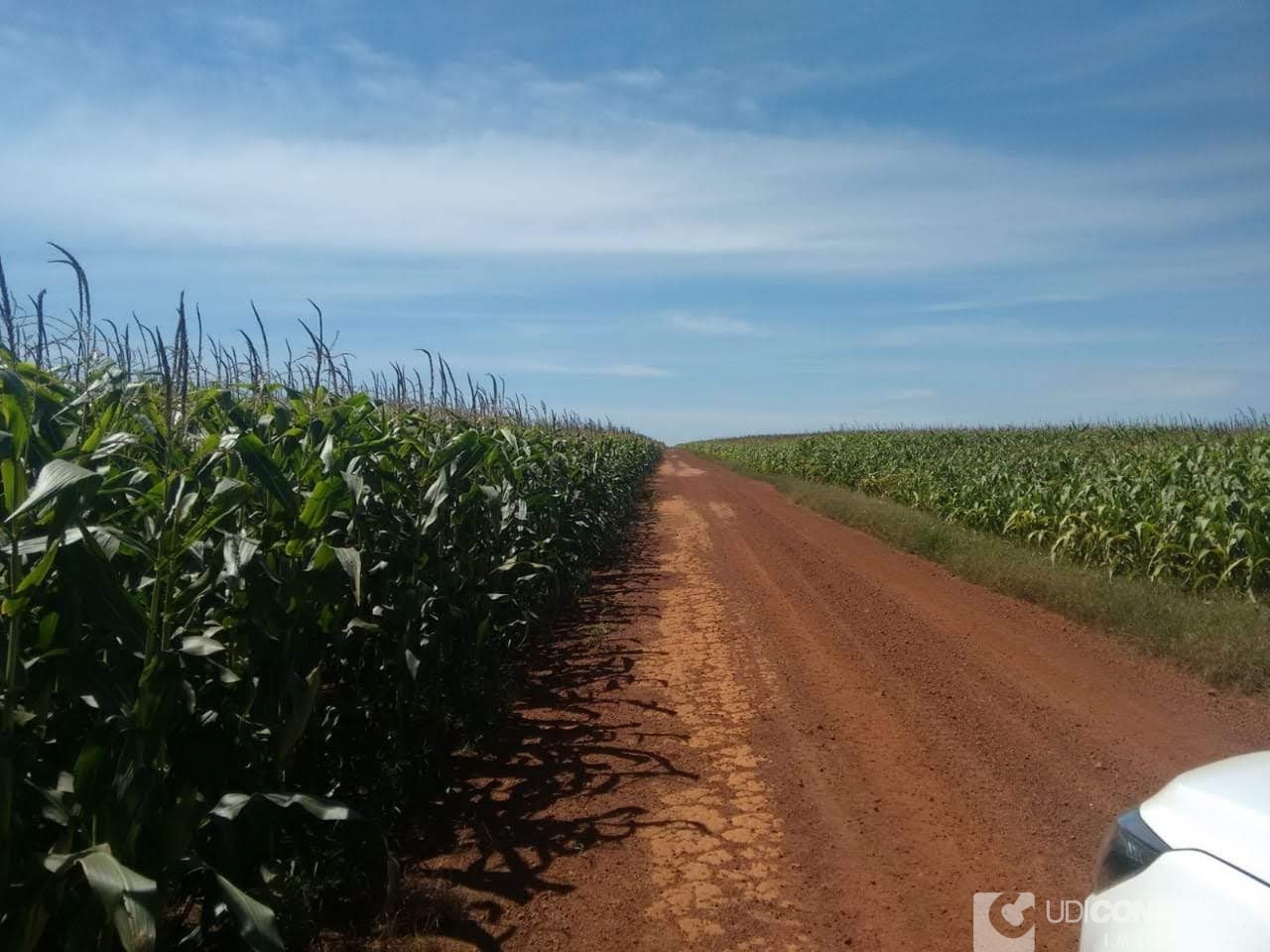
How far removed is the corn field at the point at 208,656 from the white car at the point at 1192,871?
2287mm

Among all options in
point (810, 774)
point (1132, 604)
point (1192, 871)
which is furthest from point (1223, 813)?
point (1132, 604)

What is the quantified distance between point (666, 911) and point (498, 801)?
152cm

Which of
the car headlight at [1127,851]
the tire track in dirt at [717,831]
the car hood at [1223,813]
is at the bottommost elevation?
the tire track in dirt at [717,831]

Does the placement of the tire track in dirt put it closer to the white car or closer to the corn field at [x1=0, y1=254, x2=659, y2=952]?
the corn field at [x1=0, y1=254, x2=659, y2=952]

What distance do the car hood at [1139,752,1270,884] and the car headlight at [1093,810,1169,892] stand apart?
24 millimetres

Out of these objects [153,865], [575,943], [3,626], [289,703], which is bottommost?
[575,943]

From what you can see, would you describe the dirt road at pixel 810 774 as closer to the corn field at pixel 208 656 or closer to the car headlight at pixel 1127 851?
the corn field at pixel 208 656

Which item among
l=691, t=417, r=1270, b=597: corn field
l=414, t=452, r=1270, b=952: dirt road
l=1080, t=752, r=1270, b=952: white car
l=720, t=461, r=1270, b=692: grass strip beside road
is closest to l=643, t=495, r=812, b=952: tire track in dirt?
l=414, t=452, r=1270, b=952: dirt road

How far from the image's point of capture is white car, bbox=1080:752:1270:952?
1820 mm

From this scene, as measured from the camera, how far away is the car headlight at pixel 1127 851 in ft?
7.04

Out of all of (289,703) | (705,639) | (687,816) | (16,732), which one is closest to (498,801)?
(687,816)

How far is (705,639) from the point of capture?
9.14m

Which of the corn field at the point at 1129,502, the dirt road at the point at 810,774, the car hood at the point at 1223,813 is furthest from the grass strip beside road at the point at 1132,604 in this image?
the car hood at the point at 1223,813

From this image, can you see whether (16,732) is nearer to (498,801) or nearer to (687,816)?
(498,801)
